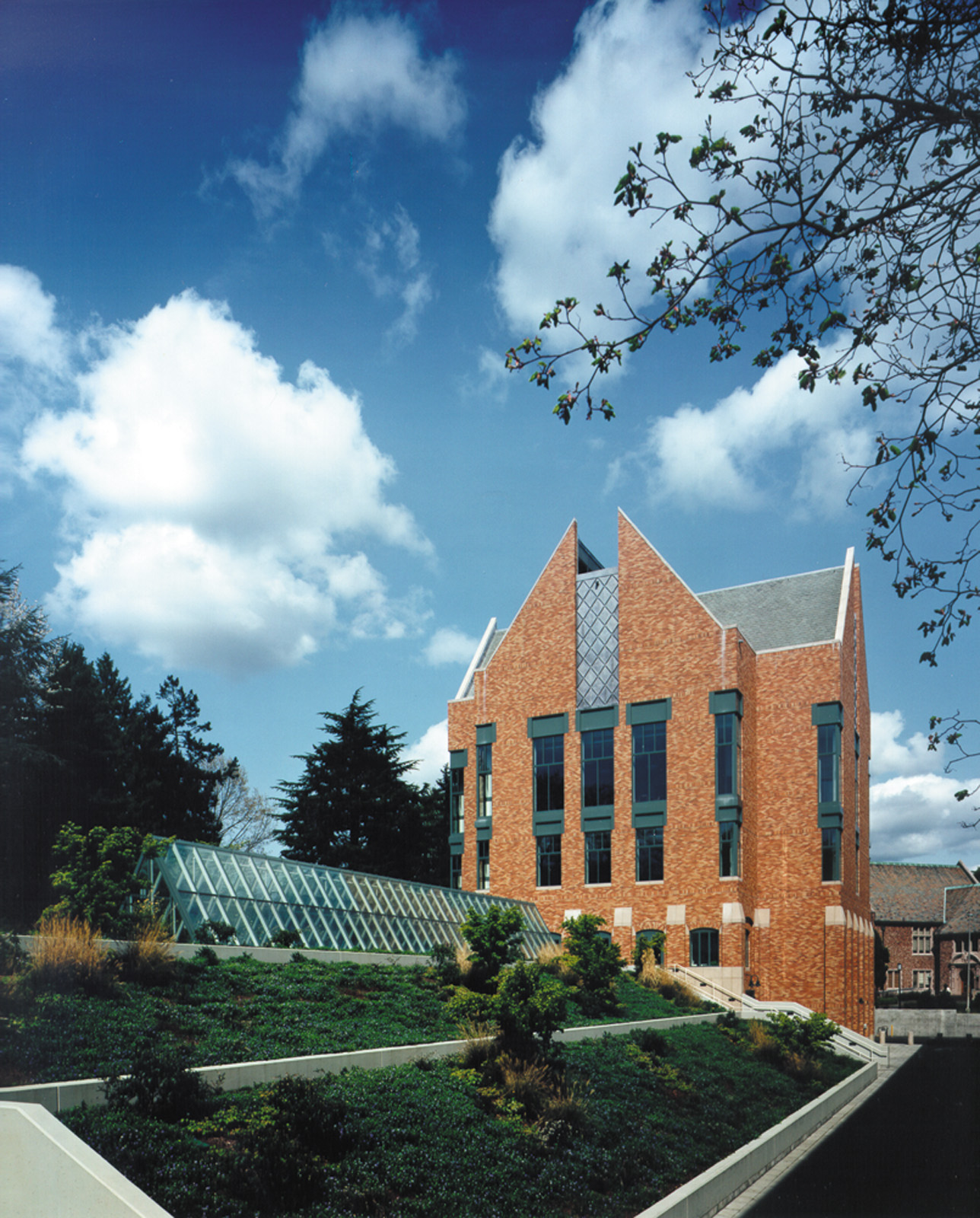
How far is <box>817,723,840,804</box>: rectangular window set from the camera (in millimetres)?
39844

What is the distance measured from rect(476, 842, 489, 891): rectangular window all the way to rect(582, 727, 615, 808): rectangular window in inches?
235

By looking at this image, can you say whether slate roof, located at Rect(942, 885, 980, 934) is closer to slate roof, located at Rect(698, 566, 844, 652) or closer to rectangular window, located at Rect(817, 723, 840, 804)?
slate roof, located at Rect(698, 566, 844, 652)

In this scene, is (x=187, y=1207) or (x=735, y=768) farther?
(x=735, y=768)

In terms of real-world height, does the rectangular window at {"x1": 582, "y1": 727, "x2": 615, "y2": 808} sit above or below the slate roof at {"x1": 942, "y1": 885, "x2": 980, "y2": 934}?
above

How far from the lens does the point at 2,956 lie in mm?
12383

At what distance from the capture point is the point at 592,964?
25.0 m

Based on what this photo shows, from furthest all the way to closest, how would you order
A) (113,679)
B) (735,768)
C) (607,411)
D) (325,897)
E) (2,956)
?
1. (113,679)
2. (735,768)
3. (325,897)
4. (2,956)
5. (607,411)

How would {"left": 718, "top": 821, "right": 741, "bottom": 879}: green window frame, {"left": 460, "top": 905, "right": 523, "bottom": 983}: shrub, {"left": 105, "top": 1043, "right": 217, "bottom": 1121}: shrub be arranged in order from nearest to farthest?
{"left": 105, "top": 1043, "right": 217, "bottom": 1121}: shrub
{"left": 460, "top": 905, "right": 523, "bottom": 983}: shrub
{"left": 718, "top": 821, "right": 741, "bottom": 879}: green window frame

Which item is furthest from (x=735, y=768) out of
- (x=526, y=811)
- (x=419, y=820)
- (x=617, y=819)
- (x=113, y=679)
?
(x=113, y=679)

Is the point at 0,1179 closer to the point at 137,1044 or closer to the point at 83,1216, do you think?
the point at 83,1216

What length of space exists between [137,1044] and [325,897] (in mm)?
13709

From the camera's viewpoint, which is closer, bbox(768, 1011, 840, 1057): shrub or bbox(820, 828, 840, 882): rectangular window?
bbox(768, 1011, 840, 1057): shrub

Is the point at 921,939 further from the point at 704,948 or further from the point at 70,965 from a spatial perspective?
the point at 70,965

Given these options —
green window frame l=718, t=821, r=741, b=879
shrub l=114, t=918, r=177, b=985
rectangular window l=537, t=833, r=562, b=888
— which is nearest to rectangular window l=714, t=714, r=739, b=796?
green window frame l=718, t=821, r=741, b=879
